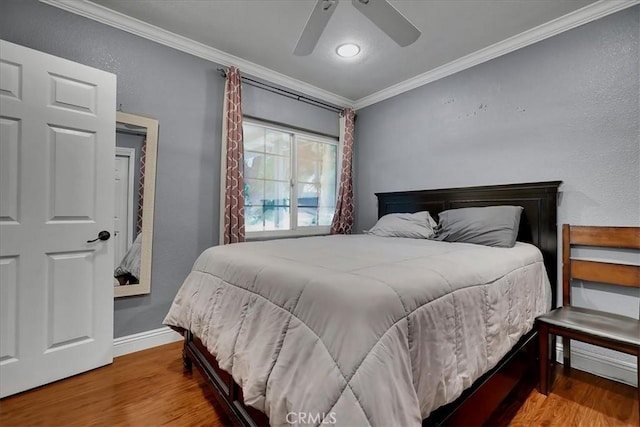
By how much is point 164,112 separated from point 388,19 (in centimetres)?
190

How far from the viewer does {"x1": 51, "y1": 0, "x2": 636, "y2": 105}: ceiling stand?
6.77ft

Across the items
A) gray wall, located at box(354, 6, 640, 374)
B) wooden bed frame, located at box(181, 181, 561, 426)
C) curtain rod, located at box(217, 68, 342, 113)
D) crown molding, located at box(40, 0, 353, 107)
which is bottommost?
wooden bed frame, located at box(181, 181, 561, 426)

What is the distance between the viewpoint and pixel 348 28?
7.60 feet

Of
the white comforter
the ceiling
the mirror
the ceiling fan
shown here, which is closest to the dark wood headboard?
the white comforter

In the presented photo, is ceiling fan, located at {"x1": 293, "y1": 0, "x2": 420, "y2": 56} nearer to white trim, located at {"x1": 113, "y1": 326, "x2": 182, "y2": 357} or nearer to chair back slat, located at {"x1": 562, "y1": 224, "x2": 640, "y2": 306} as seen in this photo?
chair back slat, located at {"x1": 562, "y1": 224, "x2": 640, "y2": 306}

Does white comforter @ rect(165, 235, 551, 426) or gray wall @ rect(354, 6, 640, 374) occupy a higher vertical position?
gray wall @ rect(354, 6, 640, 374)

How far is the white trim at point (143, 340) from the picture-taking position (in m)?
2.17

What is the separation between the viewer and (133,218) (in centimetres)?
226

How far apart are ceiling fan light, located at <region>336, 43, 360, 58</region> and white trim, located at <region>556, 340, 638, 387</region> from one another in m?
2.88

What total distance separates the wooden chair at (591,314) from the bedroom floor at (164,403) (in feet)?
0.57

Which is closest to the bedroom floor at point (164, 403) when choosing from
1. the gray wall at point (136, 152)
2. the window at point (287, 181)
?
the gray wall at point (136, 152)

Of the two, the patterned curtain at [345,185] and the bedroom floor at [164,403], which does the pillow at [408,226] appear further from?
the bedroom floor at [164,403]

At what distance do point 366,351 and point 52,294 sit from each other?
6.68ft

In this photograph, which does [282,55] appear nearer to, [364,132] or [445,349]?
[364,132]
